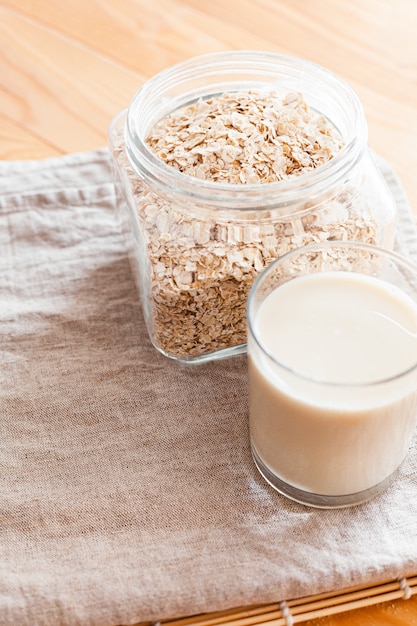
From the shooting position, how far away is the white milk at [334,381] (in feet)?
2.04

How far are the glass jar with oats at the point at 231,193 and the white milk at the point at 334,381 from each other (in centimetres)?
8

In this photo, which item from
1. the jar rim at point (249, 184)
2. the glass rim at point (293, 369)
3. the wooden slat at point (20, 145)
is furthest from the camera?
the wooden slat at point (20, 145)

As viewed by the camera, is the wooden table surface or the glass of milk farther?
the wooden table surface

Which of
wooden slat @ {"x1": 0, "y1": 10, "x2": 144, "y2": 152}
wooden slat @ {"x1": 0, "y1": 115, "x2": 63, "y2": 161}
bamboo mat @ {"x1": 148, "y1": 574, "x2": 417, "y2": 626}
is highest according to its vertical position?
wooden slat @ {"x1": 0, "y1": 10, "x2": 144, "y2": 152}

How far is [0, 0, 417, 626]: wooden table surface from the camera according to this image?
3.57 ft

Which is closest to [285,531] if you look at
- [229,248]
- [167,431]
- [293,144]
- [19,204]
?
[167,431]

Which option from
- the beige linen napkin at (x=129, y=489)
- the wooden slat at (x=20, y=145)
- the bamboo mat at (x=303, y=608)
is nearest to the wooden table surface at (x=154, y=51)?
the wooden slat at (x=20, y=145)

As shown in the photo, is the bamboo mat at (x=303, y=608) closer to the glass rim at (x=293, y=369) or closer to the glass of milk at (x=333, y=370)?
the glass of milk at (x=333, y=370)

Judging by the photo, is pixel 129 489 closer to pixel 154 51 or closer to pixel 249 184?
pixel 249 184

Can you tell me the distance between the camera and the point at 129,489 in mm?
735

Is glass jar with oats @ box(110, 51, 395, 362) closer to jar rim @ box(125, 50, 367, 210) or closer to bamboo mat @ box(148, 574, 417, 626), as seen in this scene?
jar rim @ box(125, 50, 367, 210)

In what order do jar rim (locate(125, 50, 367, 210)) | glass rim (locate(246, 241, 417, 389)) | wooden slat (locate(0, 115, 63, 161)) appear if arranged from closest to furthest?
glass rim (locate(246, 241, 417, 389)) < jar rim (locate(125, 50, 367, 210)) < wooden slat (locate(0, 115, 63, 161))

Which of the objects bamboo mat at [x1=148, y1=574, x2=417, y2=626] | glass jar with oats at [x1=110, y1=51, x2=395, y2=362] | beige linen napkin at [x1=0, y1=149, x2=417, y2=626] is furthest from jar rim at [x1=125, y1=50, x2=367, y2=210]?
bamboo mat at [x1=148, y1=574, x2=417, y2=626]

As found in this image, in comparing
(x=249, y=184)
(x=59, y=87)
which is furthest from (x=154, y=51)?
(x=249, y=184)
